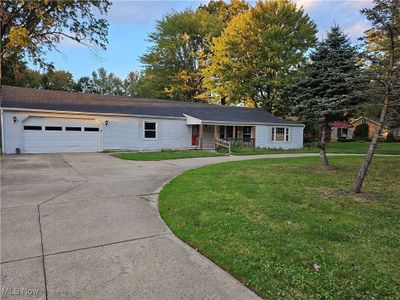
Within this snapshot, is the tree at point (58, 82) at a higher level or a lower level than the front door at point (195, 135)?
higher

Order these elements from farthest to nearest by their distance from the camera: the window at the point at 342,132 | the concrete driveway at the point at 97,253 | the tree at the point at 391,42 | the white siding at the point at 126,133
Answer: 1. the window at the point at 342,132
2. the white siding at the point at 126,133
3. the tree at the point at 391,42
4. the concrete driveway at the point at 97,253

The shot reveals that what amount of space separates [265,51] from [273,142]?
10.4m

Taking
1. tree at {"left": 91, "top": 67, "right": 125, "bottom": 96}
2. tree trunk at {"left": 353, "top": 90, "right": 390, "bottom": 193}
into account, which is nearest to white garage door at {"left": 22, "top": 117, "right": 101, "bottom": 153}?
tree trunk at {"left": 353, "top": 90, "right": 390, "bottom": 193}

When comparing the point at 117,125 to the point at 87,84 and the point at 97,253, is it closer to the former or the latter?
the point at 97,253

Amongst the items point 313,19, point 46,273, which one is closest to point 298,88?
point 46,273

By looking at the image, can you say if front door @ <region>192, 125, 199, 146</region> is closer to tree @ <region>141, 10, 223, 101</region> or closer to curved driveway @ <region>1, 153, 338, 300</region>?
tree @ <region>141, 10, 223, 101</region>

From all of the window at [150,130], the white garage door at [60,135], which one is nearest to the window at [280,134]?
the window at [150,130]

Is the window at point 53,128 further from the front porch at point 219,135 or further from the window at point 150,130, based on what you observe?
the front porch at point 219,135

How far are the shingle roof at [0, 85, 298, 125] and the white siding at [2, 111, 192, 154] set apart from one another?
46cm

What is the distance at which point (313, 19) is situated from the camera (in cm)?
3056

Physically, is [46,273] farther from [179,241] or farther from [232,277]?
[232,277]

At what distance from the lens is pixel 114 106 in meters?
20.5

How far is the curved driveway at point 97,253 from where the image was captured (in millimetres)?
2781

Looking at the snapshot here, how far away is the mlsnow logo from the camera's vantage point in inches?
105
